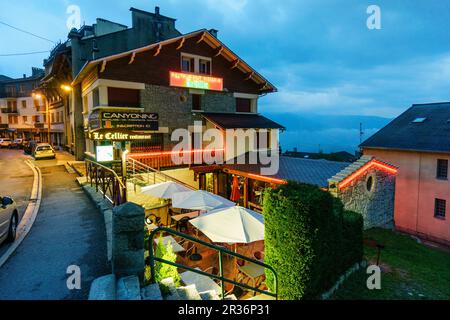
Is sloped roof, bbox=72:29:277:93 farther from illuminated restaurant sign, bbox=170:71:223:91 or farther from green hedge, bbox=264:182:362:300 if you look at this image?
green hedge, bbox=264:182:362:300

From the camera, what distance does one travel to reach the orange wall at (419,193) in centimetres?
2109

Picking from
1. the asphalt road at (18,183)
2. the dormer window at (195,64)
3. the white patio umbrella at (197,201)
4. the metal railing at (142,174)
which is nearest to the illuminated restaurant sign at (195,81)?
the dormer window at (195,64)

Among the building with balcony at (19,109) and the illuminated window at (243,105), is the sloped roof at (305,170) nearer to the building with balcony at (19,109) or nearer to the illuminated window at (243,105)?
the illuminated window at (243,105)

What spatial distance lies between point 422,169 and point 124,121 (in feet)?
75.7

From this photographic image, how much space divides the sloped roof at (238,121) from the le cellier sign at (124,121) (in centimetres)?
396

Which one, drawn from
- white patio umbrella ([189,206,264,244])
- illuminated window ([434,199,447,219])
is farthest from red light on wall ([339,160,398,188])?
illuminated window ([434,199,447,219])

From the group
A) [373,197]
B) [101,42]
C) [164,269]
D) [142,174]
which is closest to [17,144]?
[101,42]

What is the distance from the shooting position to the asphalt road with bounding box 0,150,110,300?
5.15m

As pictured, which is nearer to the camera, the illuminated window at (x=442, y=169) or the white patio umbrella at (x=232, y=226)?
the white patio umbrella at (x=232, y=226)

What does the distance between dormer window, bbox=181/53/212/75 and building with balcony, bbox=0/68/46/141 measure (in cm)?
4474

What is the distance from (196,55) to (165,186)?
37.9 feet

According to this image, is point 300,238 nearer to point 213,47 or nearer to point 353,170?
point 353,170

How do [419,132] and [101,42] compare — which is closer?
[101,42]

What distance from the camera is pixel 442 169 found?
2131 cm
